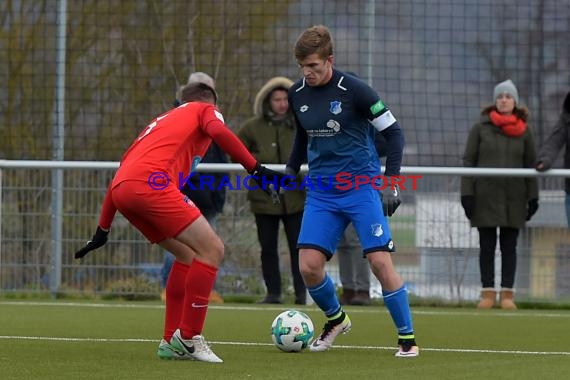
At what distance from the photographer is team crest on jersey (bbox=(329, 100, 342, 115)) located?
27.2 feet

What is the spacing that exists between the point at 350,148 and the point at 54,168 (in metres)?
6.10

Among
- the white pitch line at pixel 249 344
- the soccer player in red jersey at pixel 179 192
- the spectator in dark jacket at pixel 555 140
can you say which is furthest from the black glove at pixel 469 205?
the soccer player in red jersey at pixel 179 192

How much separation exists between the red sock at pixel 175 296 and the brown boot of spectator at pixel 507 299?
552 centimetres

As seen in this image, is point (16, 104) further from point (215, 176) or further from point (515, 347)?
point (515, 347)

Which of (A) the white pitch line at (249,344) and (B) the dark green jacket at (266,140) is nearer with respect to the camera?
(A) the white pitch line at (249,344)

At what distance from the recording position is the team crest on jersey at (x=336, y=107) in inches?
326

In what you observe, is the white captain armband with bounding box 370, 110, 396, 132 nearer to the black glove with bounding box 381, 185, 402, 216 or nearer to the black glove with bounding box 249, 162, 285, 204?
the black glove with bounding box 381, 185, 402, 216

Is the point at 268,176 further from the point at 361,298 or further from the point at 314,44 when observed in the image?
the point at 361,298

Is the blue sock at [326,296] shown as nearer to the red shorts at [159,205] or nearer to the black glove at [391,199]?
the black glove at [391,199]

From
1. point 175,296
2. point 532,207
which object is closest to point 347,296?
point 532,207

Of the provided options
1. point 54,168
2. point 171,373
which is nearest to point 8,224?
point 54,168

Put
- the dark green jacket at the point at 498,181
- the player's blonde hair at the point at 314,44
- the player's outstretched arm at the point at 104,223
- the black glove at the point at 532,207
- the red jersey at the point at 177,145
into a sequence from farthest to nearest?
the black glove at the point at 532,207 → the dark green jacket at the point at 498,181 → the player's blonde hair at the point at 314,44 → the player's outstretched arm at the point at 104,223 → the red jersey at the point at 177,145

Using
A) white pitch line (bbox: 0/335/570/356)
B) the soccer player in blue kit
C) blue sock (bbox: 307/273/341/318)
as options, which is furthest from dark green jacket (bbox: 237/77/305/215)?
the soccer player in blue kit

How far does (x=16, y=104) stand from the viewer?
1730 cm
